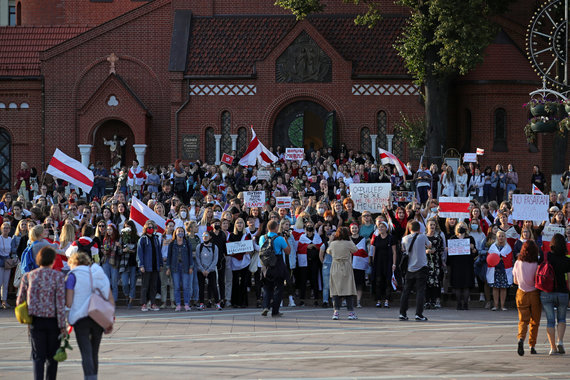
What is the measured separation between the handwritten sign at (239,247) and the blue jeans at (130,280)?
1.99 m

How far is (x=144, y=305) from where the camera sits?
21.7 meters

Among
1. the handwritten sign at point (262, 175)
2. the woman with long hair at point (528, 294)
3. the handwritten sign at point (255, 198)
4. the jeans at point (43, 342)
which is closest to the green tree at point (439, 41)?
the handwritten sign at point (262, 175)

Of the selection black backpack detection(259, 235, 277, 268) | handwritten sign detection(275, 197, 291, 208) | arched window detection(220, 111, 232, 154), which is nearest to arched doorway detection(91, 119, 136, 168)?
arched window detection(220, 111, 232, 154)

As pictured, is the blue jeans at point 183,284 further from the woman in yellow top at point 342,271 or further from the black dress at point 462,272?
the black dress at point 462,272

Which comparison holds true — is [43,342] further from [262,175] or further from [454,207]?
[262,175]

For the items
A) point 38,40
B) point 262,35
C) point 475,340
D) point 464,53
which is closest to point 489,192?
point 464,53

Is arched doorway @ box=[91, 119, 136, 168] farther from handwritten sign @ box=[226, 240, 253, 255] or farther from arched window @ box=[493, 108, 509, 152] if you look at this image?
handwritten sign @ box=[226, 240, 253, 255]

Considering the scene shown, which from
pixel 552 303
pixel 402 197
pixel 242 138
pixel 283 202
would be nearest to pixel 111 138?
pixel 242 138

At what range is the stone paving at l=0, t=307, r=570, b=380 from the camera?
1439 cm

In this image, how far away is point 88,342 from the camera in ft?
42.1

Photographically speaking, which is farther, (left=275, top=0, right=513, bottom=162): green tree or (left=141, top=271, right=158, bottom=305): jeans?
(left=275, top=0, right=513, bottom=162): green tree

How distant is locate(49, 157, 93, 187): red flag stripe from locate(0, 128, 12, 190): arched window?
17.8 m

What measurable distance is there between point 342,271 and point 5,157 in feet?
89.9

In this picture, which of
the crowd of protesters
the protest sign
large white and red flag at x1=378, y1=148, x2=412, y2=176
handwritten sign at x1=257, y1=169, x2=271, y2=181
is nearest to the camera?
the crowd of protesters
